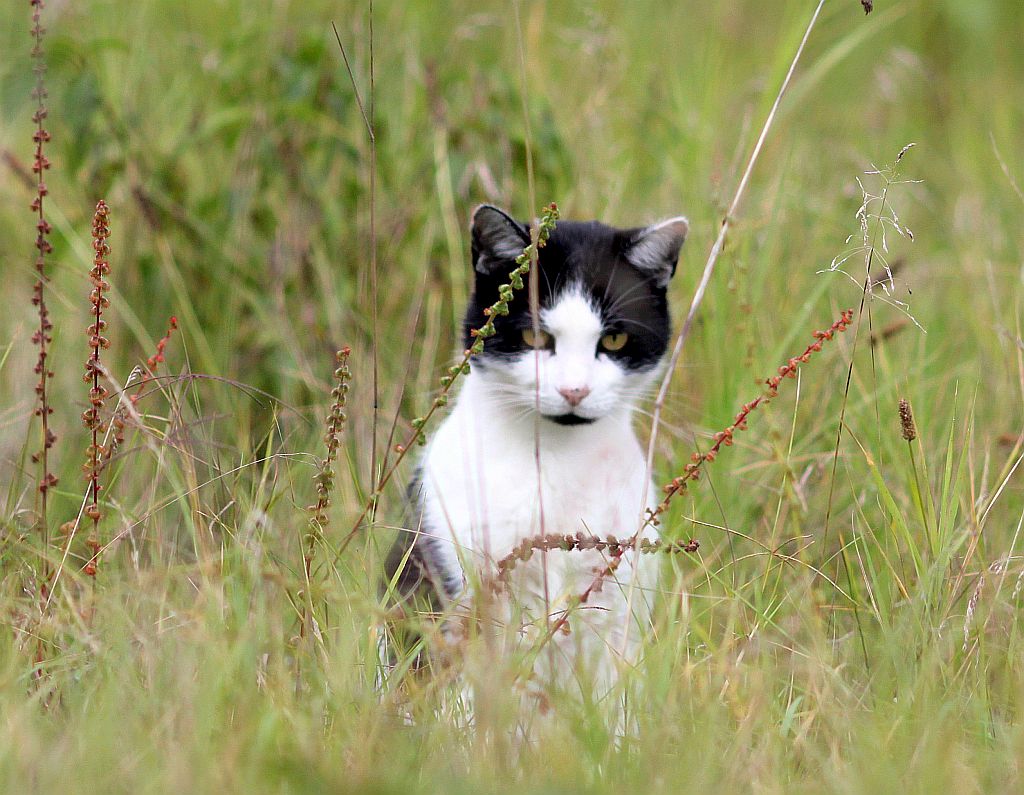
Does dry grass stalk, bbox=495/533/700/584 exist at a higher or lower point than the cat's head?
lower

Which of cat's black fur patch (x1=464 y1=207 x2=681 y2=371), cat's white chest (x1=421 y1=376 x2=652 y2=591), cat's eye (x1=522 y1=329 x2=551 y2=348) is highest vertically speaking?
cat's black fur patch (x1=464 y1=207 x2=681 y2=371)

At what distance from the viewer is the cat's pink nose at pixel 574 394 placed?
2379 millimetres

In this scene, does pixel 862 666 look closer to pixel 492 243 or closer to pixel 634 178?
Result: pixel 492 243

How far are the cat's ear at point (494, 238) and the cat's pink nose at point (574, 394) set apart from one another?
0.31m

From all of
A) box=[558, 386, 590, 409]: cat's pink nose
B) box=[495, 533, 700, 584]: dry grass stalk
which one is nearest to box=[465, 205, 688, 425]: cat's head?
box=[558, 386, 590, 409]: cat's pink nose

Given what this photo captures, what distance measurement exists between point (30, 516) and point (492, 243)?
1117 mm

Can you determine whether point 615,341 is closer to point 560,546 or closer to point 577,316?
point 577,316

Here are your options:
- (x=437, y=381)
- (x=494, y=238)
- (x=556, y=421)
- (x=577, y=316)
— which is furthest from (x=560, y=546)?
(x=437, y=381)

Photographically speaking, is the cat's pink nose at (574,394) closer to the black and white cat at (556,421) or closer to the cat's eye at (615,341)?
the black and white cat at (556,421)

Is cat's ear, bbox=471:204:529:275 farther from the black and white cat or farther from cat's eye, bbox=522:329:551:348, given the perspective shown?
cat's eye, bbox=522:329:551:348

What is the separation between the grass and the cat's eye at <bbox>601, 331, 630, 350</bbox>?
0.69ft

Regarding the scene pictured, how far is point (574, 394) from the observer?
2379 millimetres

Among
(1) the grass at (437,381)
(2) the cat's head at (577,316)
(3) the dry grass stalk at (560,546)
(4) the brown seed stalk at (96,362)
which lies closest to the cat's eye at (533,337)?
(2) the cat's head at (577,316)

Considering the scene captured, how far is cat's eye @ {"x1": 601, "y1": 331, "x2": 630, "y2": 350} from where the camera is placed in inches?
102
